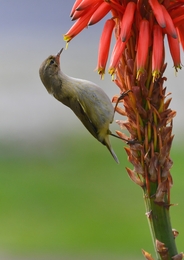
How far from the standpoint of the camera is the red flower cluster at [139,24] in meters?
4.14

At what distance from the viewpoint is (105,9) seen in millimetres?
4320

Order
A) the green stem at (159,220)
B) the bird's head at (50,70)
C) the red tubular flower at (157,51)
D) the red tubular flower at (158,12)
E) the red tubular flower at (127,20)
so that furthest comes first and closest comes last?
the bird's head at (50,70), the green stem at (159,220), the red tubular flower at (157,51), the red tubular flower at (127,20), the red tubular flower at (158,12)

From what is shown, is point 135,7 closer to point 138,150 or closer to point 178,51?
point 178,51

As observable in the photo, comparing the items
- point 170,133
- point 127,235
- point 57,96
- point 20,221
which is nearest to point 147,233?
point 127,235

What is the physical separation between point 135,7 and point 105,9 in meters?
0.25

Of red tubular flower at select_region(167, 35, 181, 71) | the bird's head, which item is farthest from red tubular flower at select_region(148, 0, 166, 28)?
the bird's head

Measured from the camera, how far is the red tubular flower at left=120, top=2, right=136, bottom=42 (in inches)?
162

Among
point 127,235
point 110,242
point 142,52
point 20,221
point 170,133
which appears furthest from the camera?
point 20,221

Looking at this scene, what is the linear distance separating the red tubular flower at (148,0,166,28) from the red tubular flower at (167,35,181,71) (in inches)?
11.3

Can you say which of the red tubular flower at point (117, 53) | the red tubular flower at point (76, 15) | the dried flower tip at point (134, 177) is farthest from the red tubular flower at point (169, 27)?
the dried flower tip at point (134, 177)

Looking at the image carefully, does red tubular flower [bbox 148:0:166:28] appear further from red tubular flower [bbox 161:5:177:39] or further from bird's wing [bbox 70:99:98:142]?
bird's wing [bbox 70:99:98:142]

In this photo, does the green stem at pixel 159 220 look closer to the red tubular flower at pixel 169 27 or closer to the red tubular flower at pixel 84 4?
the red tubular flower at pixel 169 27

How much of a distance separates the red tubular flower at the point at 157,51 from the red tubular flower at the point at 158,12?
0.20 m

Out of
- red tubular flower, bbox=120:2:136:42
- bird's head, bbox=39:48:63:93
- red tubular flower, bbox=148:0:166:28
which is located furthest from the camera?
bird's head, bbox=39:48:63:93
